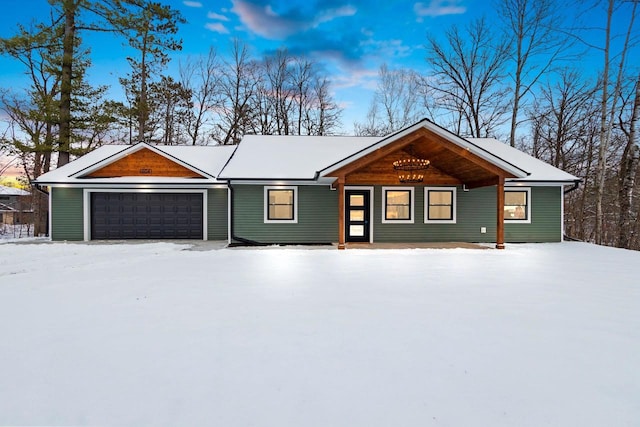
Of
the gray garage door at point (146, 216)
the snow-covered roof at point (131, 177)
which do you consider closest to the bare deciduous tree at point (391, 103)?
the snow-covered roof at point (131, 177)

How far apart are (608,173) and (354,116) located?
14569 mm

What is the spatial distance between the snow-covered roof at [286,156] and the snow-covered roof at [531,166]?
5182 millimetres

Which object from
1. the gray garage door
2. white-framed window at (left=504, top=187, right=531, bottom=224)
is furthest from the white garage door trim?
white-framed window at (left=504, top=187, right=531, bottom=224)

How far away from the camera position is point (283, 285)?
533cm

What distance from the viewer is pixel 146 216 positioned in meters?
11.7

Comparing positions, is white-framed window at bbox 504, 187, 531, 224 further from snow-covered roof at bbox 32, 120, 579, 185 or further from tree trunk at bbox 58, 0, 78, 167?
tree trunk at bbox 58, 0, 78, 167

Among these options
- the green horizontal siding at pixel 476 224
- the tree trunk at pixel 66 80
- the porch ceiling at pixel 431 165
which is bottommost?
the green horizontal siding at pixel 476 224

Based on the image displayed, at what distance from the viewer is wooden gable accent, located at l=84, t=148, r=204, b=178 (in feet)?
37.8

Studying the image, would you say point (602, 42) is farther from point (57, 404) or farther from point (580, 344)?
point (57, 404)

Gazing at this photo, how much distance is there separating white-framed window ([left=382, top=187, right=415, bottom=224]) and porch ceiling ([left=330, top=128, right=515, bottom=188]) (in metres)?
0.67

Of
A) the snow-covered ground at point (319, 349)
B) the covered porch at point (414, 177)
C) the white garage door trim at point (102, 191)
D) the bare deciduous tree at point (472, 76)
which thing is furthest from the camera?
the bare deciduous tree at point (472, 76)

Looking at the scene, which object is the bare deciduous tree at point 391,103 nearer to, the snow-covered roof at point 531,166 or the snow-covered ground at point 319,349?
the snow-covered roof at point 531,166

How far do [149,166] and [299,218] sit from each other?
Result: 19.7 ft

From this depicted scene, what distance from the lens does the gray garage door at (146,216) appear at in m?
11.5
